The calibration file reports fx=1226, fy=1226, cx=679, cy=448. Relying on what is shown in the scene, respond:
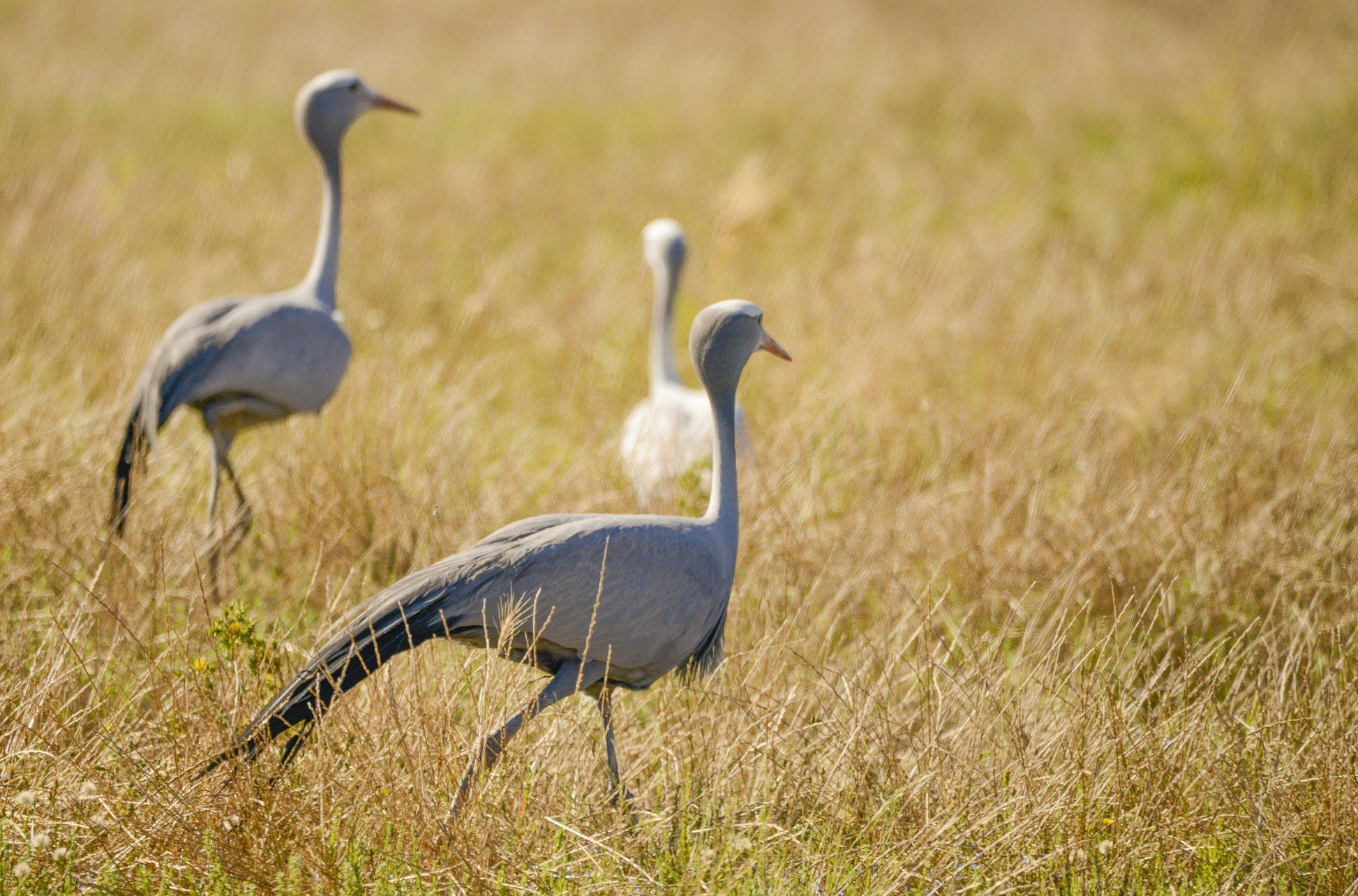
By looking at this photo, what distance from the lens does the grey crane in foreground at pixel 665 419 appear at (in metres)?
4.55

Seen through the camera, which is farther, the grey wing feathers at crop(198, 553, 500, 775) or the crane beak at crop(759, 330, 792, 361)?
the crane beak at crop(759, 330, 792, 361)

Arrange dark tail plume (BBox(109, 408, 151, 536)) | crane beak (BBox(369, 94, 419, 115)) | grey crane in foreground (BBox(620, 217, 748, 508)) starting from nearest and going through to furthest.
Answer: dark tail plume (BBox(109, 408, 151, 536)), grey crane in foreground (BBox(620, 217, 748, 508)), crane beak (BBox(369, 94, 419, 115))

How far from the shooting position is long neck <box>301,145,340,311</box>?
4914mm

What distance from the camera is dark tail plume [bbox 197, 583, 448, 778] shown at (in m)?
2.51

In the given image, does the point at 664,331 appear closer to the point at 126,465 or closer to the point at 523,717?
the point at 126,465

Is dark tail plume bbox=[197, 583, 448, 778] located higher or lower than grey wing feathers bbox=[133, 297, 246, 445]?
lower

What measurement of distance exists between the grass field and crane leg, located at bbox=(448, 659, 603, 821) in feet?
0.18

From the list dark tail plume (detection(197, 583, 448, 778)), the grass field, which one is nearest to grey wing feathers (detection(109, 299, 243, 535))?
the grass field

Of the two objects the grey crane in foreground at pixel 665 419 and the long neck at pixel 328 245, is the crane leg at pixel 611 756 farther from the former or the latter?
the long neck at pixel 328 245

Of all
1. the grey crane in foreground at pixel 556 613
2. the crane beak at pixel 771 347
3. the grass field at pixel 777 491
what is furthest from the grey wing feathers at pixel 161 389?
the crane beak at pixel 771 347

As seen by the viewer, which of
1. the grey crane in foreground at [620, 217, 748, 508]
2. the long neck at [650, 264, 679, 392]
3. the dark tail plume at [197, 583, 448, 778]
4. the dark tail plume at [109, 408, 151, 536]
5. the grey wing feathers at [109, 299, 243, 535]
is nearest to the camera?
the dark tail plume at [197, 583, 448, 778]

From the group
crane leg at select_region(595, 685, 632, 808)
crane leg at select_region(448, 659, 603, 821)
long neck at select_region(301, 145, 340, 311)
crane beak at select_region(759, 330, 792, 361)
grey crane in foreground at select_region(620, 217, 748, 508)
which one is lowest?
crane leg at select_region(595, 685, 632, 808)

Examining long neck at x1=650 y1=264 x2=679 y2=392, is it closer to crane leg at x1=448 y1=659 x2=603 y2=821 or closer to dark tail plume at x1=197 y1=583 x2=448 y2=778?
crane leg at x1=448 y1=659 x2=603 y2=821

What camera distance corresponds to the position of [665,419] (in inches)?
199
